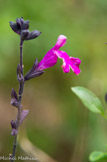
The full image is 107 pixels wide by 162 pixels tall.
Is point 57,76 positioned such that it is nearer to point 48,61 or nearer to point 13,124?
point 48,61

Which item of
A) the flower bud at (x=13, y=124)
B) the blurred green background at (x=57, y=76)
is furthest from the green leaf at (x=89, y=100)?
the blurred green background at (x=57, y=76)

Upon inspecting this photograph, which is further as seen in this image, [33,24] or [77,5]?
[77,5]

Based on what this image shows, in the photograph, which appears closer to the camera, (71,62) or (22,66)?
(22,66)

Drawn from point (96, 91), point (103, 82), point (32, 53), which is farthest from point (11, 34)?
point (103, 82)

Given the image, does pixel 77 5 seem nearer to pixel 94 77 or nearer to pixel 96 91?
pixel 94 77

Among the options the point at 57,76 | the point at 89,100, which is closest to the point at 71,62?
the point at 89,100

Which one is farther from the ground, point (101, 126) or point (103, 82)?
point (103, 82)

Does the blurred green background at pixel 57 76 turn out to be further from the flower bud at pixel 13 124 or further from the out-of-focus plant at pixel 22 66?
the flower bud at pixel 13 124

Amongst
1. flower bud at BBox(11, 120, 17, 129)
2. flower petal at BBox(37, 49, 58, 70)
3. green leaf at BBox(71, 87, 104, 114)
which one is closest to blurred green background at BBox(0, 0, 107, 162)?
green leaf at BBox(71, 87, 104, 114)
